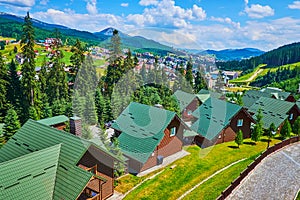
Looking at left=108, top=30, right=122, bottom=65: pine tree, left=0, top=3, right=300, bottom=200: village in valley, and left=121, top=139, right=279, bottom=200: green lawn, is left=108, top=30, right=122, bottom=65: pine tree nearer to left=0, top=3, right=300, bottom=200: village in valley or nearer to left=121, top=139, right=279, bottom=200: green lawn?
left=0, top=3, right=300, bottom=200: village in valley

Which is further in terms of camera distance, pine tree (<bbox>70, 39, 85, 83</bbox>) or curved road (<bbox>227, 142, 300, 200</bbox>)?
pine tree (<bbox>70, 39, 85, 83</bbox>)

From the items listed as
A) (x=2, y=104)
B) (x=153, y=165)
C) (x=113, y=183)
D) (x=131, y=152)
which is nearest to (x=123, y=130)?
(x=131, y=152)

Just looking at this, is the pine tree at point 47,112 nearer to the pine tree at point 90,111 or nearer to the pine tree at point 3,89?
the pine tree at point 90,111

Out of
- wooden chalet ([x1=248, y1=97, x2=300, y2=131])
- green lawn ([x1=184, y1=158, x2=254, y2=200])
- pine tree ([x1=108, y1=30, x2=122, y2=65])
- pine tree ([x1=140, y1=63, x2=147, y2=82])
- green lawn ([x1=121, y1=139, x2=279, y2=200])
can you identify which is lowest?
green lawn ([x1=121, y1=139, x2=279, y2=200])

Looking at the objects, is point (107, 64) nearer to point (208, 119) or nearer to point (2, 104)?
point (2, 104)

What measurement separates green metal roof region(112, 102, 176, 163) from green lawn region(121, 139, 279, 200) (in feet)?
8.99

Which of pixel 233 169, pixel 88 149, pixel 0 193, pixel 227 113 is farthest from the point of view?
pixel 227 113

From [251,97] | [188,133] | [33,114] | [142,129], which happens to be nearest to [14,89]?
[33,114]

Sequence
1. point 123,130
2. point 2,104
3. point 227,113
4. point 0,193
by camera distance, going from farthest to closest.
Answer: point 2,104
point 227,113
point 123,130
point 0,193

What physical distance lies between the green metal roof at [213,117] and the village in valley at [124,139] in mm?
142

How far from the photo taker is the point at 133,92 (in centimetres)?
4706

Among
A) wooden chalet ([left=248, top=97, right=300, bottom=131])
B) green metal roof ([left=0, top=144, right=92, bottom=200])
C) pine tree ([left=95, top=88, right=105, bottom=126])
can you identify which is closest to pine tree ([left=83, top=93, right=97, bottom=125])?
pine tree ([left=95, top=88, right=105, bottom=126])

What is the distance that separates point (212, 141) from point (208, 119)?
11.5 feet

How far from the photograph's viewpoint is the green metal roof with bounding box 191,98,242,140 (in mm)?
30594
